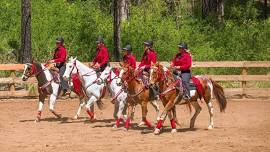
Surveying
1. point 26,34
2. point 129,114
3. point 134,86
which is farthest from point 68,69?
point 26,34

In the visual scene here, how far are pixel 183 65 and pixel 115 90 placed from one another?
267cm

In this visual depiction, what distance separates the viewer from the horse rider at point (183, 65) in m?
16.9

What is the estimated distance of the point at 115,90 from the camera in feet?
61.1

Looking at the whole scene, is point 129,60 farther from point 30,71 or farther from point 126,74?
point 30,71

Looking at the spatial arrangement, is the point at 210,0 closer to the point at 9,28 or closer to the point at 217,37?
the point at 217,37

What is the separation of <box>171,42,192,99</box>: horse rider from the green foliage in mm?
15071

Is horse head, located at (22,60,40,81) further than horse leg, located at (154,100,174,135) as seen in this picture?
Yes

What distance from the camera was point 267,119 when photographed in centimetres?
2038

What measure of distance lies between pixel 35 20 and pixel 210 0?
1177 centimetres

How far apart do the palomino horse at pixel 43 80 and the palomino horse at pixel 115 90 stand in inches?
76.4

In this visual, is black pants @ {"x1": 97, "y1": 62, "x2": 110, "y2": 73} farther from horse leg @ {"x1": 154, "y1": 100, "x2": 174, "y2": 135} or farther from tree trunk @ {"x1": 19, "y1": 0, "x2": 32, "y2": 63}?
tree trunk @ {"x1": 19, "y1": 0, "x2": 32, "y2": 63}

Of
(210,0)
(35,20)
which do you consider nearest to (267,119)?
(35,20)

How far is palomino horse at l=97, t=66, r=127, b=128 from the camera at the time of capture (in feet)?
60.2

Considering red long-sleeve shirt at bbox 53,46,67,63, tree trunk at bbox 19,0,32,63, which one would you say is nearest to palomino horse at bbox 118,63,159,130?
red long-sleeve shirt at bbox 53,46,67,63
